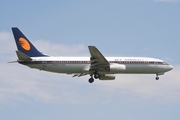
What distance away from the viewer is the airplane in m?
71.8

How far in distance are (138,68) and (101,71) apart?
6.29m

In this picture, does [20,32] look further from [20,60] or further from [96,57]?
[96,57]

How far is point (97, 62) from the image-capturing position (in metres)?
73.8

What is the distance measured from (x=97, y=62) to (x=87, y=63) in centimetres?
192

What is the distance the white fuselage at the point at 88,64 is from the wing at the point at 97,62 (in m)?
0.85

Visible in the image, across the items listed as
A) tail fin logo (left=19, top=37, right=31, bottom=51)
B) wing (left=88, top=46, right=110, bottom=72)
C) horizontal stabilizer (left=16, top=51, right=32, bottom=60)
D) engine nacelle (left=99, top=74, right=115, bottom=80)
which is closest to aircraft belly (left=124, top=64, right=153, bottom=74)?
engine nacelle (left=99, top=74, right=115, bottom=80)

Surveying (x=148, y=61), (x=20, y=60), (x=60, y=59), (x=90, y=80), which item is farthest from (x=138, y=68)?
(x=20, y=60)

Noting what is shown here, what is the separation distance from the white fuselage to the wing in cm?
85

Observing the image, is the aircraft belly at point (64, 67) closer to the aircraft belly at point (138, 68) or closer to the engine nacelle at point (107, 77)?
the engine nacelle at point (107, 77)

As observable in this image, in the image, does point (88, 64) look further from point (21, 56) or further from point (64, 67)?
point (21, 56)

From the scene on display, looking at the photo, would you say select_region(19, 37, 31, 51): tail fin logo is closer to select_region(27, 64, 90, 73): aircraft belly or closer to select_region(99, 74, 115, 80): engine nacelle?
select_region(27, 64, 90, 73): aircraft belly

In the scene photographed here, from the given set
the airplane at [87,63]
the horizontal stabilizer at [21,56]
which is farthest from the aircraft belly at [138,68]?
the horizontal stabilizer at [21,56]

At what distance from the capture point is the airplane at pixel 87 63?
236ft

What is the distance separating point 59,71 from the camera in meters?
73.4
